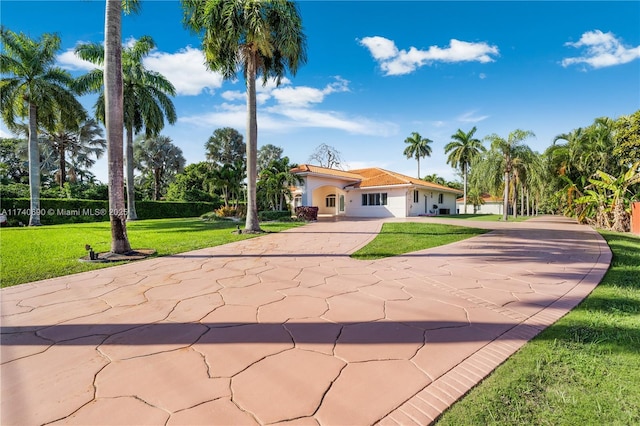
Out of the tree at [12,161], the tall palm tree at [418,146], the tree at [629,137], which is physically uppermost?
the tall palm tree at [418,146]

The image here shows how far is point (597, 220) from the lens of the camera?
683 inches

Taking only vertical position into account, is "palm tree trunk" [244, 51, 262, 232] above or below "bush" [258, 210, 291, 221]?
above

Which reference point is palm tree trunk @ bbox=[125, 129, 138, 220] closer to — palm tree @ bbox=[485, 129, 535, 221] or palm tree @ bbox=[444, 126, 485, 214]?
palm tree @ bbox=[485, 129, 535, 221]

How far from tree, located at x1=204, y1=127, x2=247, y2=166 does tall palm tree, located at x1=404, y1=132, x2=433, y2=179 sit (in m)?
25.5

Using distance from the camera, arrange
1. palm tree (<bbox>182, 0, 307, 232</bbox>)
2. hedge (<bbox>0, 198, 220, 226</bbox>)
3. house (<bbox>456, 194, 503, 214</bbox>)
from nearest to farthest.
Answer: palm tree (<bbox>182, 0, 307, 232</bbox>), hedge (<bbox>0, 198, 220, 226</bbox>), house (<bbox>456, 194, 503, 214</bbox>)

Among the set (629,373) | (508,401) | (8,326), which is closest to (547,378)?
(508,401)

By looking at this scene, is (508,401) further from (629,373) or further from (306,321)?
(306,321)

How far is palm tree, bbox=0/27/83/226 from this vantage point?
16.2 m

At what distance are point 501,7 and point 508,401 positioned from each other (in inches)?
593

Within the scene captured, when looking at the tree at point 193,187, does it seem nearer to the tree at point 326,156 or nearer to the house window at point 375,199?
the tree at point 326,156

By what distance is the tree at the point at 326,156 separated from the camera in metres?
39.7

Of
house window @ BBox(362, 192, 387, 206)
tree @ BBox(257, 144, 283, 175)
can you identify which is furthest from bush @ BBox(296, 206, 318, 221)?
tree @ BBox(257, 144, 283, 175)

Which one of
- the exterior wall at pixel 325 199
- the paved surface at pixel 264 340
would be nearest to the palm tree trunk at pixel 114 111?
the paved surface at pixel 264 340

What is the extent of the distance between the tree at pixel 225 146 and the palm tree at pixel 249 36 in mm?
27380
